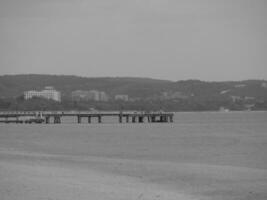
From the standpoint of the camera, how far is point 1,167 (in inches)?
1209

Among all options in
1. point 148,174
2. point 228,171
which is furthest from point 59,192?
point 228,171

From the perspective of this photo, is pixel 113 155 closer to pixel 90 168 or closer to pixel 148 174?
pixel 90 168

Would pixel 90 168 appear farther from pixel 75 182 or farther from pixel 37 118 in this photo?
pixel 37 118

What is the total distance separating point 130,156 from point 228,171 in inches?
489

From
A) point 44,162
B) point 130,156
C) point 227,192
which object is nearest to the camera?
point 227,192

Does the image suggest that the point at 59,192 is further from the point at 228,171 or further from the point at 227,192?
the point at 228,171

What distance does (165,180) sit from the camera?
92.5 ft

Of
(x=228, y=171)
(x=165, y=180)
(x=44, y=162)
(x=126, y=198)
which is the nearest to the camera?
(x=126, y=198)

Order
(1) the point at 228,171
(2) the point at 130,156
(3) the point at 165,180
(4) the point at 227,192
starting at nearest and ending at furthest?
(4) the point at 227,192, (3) the point at 165,180, (1) the point at 228,171, (2) the point at 130,156

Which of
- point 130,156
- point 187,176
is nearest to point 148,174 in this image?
point 187,176

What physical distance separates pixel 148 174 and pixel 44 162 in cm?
813

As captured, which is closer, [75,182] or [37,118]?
[75,182]

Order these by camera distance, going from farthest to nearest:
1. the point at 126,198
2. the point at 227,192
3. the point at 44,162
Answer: the point at 44,162 < the point at 227,192 < the point at 126,198

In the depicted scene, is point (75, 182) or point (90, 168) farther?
point (90, 168)
